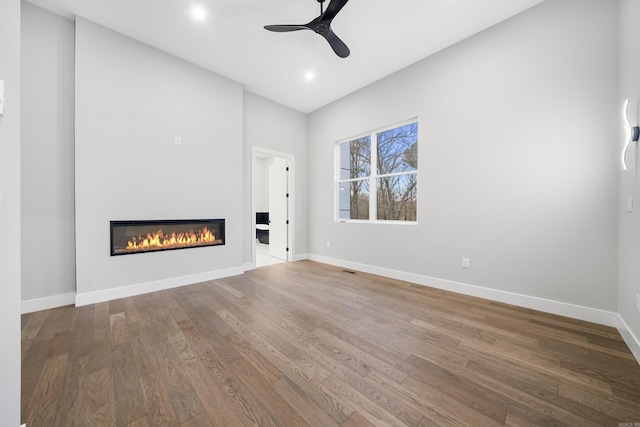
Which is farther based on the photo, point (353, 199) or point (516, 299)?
point (353, 199)

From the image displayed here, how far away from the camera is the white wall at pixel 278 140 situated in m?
4.23

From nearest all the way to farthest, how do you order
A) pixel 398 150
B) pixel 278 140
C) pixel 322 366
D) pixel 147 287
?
1. pixel 322 366
2. pixel 147 287
3. pixel 398 150
4. pixel 278 140

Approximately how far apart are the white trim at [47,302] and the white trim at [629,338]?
523cm

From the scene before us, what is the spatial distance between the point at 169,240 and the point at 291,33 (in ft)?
10.6

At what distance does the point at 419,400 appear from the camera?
129 centimetres

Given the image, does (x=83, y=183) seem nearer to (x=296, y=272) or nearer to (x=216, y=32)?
(x=216, y=32)

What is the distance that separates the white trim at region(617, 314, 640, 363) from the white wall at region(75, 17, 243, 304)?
4.32 m

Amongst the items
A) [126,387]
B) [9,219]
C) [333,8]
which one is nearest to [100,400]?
[126,387]

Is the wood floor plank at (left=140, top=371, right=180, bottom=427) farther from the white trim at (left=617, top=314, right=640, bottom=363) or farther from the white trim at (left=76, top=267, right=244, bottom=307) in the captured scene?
the white trim at (left=617, top=314, right=640, bottom=363)

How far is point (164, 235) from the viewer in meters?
3.24

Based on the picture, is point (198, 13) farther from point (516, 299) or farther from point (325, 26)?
point (516, 299)

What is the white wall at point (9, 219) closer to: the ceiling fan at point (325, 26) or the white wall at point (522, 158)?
the ceiling fan at point (325, 26)

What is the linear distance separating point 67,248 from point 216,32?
3135 millimetres

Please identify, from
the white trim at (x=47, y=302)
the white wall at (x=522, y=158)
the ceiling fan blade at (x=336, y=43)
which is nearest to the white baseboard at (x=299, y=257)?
the white wall at (x=522, y=158)
